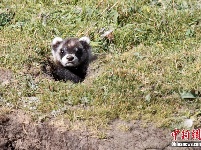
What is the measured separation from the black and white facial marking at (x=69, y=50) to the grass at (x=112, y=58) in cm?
30

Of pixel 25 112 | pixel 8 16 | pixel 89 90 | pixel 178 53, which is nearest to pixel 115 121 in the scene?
pixel 89 90

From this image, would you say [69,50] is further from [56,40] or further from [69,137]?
[69,137]

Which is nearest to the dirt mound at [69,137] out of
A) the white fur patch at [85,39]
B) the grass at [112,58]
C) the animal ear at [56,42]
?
the grass at [112,58]

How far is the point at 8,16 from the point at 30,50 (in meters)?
1.79

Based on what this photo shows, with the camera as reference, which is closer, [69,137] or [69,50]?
[69,137]

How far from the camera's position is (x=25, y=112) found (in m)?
7.70

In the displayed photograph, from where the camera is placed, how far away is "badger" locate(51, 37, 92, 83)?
9.84 metres

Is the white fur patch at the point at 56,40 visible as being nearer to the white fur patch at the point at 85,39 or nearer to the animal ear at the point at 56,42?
the animal ear at the point at 56,42

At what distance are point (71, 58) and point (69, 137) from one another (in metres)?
2.90

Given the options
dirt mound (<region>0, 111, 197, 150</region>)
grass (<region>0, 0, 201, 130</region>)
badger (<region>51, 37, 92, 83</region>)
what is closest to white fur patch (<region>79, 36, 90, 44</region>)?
badger (<region>51, 37, 92, 83</region>)

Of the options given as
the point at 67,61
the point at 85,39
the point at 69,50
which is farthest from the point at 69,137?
the point at 85,39

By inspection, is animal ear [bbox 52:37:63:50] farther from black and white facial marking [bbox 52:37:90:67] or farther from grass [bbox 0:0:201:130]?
grass [bbox 0:0:201:130]

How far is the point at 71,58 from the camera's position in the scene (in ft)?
32.0

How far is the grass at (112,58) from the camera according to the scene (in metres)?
7.69
